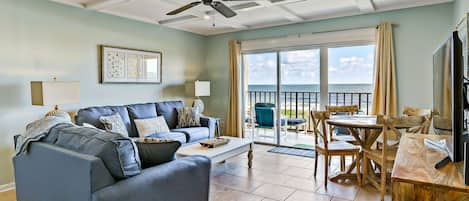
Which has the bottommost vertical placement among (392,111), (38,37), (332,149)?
(332,149)

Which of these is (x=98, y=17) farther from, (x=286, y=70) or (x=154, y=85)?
(x=286, y=70)

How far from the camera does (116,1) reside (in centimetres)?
370

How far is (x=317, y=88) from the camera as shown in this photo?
5184 millimetres

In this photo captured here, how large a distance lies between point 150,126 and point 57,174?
2.35 metres

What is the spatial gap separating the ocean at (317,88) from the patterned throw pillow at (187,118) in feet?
5.01

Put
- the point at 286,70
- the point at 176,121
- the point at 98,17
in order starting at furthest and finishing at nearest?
the point at 286,70
the point at 176,121
the point at 98,17

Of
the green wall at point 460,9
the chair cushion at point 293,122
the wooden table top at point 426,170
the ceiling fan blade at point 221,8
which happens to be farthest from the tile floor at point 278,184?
the green wall at point 460,9

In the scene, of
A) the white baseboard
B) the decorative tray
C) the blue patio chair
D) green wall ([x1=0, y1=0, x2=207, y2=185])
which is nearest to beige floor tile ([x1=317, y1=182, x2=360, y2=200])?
the decorative tray

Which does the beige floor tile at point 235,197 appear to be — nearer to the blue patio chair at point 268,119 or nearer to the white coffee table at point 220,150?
the white coffee table at point 220,150

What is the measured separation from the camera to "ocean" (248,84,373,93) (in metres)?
4.94

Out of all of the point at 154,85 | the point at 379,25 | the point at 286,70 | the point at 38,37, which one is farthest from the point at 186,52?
the point at 379,25

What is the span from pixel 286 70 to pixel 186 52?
205cm

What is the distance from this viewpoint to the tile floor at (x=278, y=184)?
306 centimetres

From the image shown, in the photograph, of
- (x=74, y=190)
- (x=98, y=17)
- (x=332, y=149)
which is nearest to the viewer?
(x=74, y=190)
